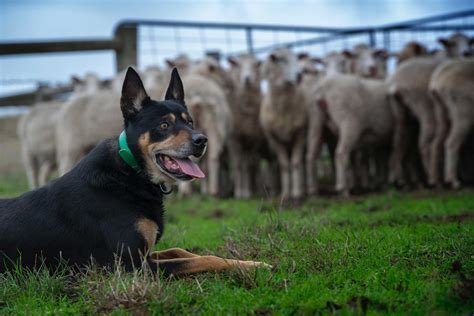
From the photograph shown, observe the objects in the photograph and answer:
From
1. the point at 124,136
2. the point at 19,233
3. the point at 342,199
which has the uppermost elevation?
the point at 124,136

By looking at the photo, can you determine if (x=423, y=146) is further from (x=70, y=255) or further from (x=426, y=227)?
(x=70, y=255)

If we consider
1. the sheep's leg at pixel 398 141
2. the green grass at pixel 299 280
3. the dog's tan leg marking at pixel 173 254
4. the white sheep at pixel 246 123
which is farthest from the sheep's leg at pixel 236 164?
the dog's tan leg marking at pixel 173 254

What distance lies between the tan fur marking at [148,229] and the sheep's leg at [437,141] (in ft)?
24.2

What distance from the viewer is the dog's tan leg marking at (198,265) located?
15.8 feet

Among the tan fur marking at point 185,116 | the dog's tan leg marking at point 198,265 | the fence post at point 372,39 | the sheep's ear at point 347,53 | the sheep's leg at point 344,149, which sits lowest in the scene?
the sheep's leg at point 344,149

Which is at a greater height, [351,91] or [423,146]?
Result: [351,91]

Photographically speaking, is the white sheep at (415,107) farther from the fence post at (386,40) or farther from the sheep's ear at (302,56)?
the fence post at (386,40)

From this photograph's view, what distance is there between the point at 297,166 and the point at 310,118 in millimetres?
886

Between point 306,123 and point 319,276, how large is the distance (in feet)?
26.7

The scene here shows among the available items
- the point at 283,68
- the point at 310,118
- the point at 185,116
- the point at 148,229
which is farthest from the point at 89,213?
the point at 283,68

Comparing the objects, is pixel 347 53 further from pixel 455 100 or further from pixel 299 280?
pixel 299 280

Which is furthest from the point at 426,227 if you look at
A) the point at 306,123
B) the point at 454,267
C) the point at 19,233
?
the point at 306,123

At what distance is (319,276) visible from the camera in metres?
4.62

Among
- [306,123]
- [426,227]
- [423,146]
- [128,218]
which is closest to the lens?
[128,218]
